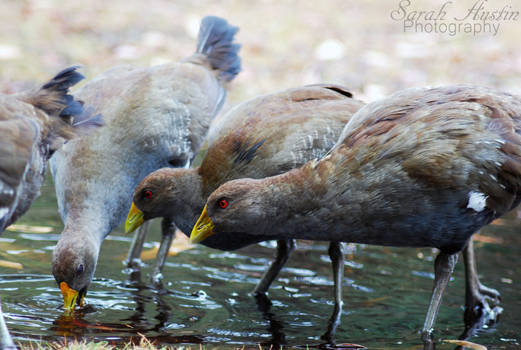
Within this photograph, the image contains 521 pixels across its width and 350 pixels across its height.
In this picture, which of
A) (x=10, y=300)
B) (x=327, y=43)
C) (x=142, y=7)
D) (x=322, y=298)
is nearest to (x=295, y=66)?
(x=327, y=43)

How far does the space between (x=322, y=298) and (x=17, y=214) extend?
109 inches

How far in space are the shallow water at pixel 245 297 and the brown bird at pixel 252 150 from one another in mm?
533

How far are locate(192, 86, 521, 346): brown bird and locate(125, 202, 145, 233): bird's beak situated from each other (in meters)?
1.19

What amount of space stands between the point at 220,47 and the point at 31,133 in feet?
12.3

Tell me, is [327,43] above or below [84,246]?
above

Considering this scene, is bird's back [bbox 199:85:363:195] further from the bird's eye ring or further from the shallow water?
the shallow water

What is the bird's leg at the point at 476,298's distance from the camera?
6.79m

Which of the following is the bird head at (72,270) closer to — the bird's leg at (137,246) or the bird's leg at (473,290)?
the bird's leg at (137,246)

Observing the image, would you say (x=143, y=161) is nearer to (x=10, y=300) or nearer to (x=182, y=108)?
(x=182, y=108)

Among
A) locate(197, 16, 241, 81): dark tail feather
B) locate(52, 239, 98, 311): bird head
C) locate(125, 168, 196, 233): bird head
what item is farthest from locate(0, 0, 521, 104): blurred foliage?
locate(52, 239, 98, 311): bird head

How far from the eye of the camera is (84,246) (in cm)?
639

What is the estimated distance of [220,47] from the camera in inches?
346

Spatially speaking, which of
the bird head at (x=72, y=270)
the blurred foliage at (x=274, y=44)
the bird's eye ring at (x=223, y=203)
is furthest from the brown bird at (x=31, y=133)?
the blurred foliage at (x=274, y=44)

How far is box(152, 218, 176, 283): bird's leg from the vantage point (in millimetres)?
7367
